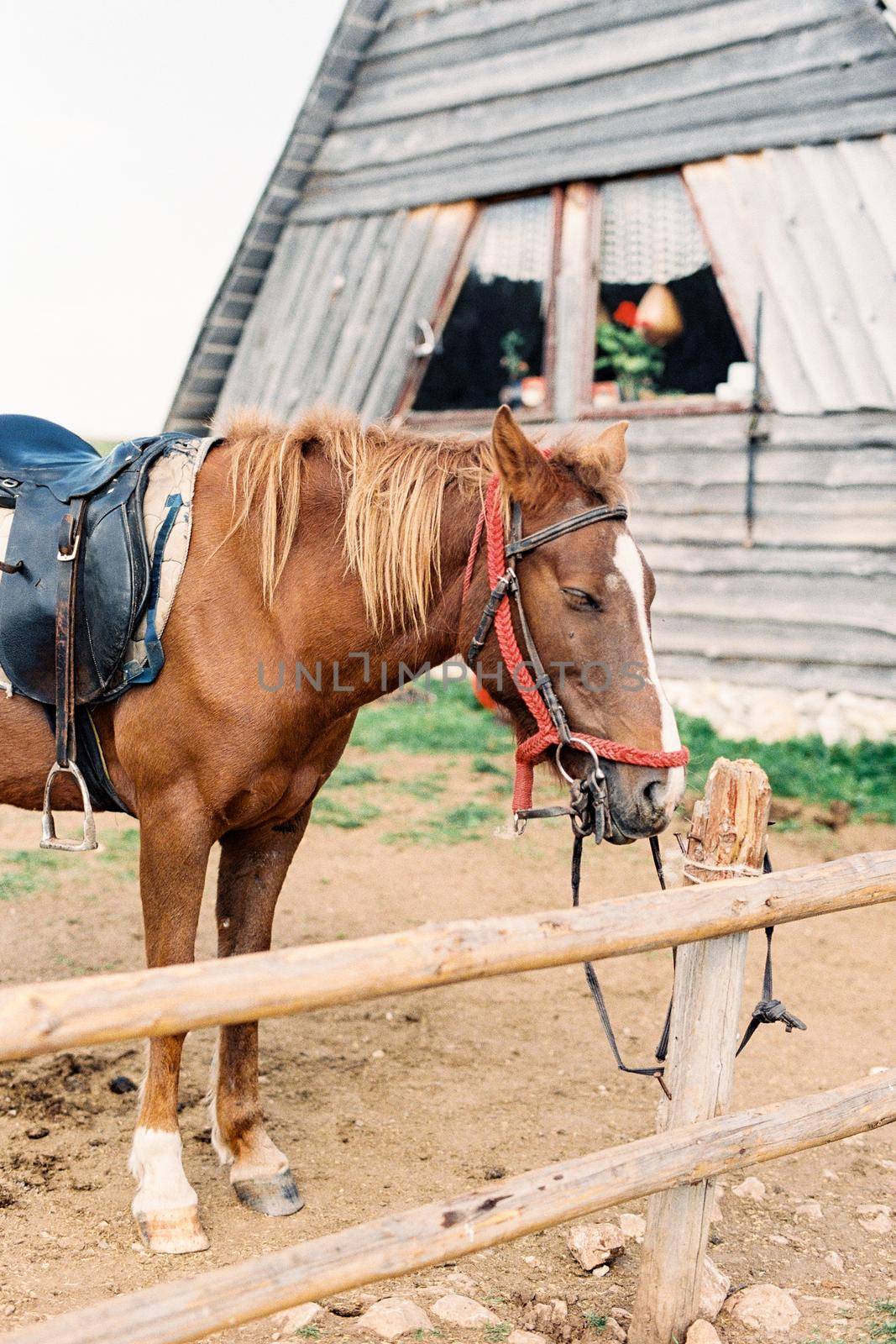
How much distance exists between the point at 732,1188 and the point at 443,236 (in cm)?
774

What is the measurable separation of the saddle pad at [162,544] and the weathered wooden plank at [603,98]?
617 cm

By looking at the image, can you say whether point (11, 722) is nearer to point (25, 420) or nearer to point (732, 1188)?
point (25, 420)

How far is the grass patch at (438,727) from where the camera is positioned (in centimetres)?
824

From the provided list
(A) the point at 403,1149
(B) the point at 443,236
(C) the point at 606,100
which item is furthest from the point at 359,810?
(C) the point at 606,100

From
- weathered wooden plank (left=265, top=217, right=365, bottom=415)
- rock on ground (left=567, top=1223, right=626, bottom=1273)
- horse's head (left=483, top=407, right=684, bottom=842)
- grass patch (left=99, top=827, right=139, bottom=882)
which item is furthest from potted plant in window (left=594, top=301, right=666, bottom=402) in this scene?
rock on ground (left=567, top=1223, right=626, bottom=1273)

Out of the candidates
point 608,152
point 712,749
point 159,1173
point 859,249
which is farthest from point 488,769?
point 159,1173

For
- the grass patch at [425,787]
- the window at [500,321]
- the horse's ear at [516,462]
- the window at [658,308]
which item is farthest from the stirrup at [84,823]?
the window at [500,321]

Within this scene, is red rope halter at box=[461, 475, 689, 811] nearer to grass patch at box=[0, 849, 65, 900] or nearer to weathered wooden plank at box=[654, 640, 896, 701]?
grass patch at box=[0, 849, 65, 900]

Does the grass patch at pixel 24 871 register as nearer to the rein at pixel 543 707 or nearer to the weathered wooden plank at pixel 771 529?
the rein at pixel 543 707

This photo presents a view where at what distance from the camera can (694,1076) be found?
7.85ft

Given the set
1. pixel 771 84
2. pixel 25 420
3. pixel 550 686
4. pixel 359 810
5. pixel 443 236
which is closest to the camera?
pixel 550 686

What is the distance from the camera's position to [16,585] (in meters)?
2.80

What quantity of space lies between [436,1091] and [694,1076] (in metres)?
1.50

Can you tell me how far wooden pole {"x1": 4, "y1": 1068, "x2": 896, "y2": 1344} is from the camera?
164cm
